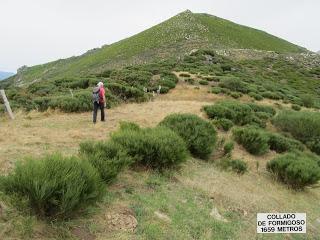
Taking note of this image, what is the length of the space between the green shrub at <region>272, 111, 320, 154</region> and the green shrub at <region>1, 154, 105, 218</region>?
13.9m

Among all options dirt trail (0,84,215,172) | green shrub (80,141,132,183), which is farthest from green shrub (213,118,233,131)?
green shrub (80,141,132,183)

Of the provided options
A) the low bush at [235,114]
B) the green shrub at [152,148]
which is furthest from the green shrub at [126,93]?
the green shrub at [152,148]

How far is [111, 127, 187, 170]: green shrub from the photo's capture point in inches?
369

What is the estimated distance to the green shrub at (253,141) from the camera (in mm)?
14352

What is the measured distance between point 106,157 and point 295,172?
5.59 meters

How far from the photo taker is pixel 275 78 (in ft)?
151

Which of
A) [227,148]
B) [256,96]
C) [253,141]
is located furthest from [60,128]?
[256,96]

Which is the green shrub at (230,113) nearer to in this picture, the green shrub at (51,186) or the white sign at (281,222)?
the green shrub at (51,186)

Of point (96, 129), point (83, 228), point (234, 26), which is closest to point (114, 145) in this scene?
point (83, 228)

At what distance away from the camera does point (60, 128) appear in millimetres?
13602

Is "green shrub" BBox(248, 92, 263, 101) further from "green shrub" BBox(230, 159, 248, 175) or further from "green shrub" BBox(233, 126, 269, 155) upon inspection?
"green shrub" BBox(230, 159, 248, 175)

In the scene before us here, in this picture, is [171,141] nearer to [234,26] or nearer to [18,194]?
[18,194]

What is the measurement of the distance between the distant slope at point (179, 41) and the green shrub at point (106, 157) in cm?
4572

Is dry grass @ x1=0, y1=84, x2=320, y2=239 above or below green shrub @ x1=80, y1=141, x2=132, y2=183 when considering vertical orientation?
below
